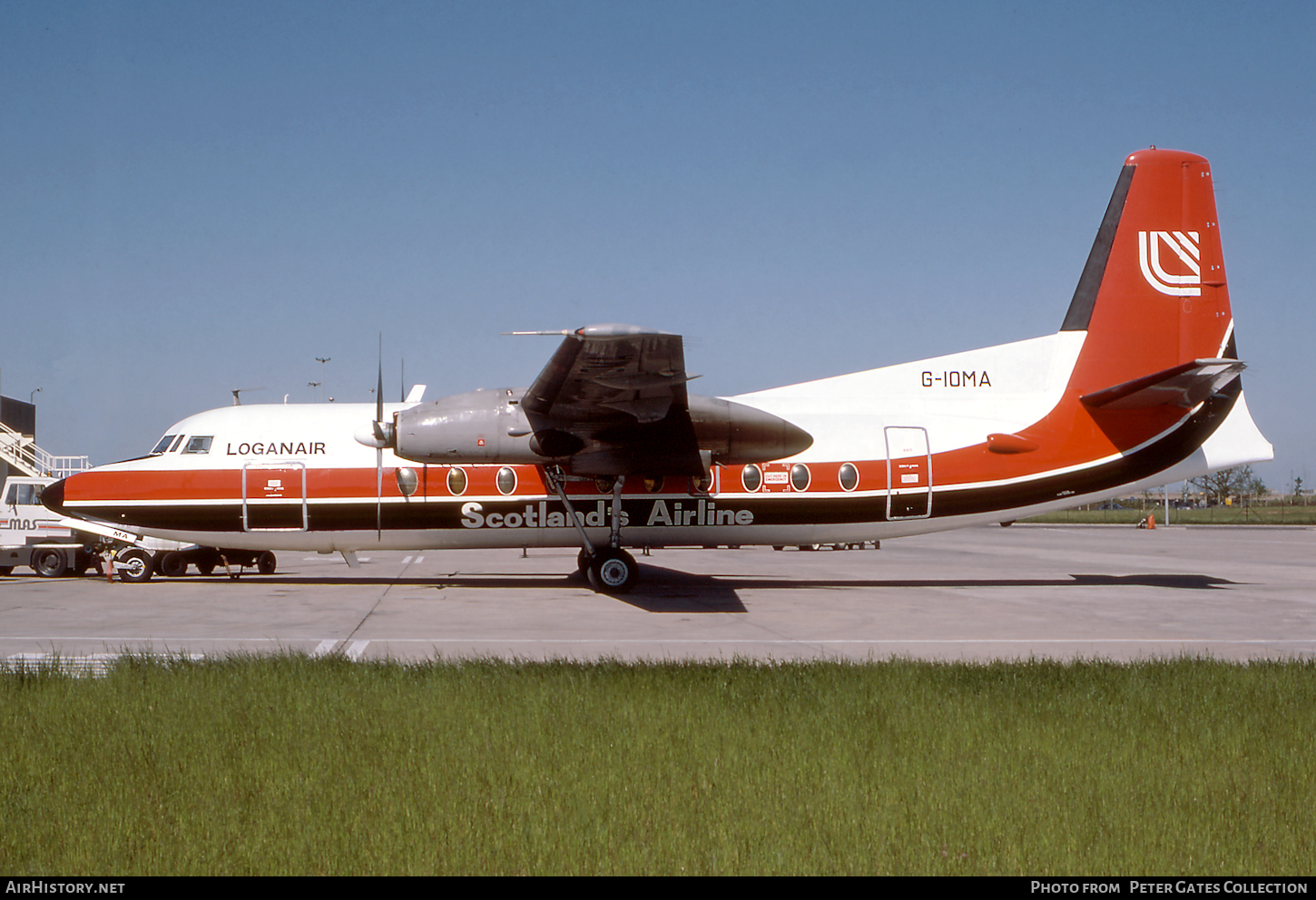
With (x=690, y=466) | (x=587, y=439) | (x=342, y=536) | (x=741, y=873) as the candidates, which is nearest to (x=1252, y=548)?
(x=690, y=466)

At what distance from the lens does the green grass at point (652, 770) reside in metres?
4.57

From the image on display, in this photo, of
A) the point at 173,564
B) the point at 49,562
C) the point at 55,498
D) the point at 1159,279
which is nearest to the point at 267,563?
the point at 173,564

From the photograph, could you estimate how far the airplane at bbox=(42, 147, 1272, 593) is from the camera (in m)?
17.9

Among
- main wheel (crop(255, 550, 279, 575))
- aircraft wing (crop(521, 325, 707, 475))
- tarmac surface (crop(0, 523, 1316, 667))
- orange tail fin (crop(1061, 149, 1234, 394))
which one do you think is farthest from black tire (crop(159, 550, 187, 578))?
orange tail fin (crop(1061, 149, 1234, 394))

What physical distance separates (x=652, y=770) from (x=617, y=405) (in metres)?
9.67

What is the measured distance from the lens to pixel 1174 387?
56.6 feet

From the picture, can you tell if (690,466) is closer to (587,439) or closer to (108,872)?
(587,439)

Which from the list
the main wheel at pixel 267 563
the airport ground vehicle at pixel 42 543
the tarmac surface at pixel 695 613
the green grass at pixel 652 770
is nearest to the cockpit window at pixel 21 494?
the airport ground vehicle at pixel 42 543

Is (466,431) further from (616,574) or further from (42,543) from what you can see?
(42,543)

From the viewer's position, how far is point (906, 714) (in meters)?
7.27

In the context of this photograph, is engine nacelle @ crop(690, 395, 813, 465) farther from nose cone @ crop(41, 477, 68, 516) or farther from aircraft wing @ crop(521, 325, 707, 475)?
nose cone @ crop(41, 477, 68, 516)

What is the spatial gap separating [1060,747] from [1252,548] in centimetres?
3232

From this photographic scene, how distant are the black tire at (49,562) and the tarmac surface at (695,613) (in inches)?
62.2

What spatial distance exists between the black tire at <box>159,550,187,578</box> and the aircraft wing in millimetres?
10031
